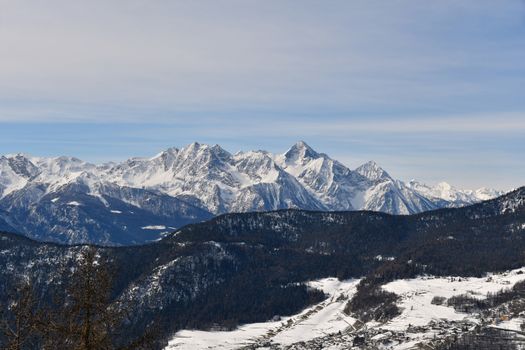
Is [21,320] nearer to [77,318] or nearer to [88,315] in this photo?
[77,318]

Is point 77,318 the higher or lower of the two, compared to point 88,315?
lower

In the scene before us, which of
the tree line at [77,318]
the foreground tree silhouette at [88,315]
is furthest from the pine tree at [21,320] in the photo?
the foreground tree silhouette at [88,315]

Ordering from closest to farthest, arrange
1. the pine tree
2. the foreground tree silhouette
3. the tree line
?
the pine tree
the tree line
the foreground tree silhouette

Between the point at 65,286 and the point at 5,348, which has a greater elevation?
the point at 65,286

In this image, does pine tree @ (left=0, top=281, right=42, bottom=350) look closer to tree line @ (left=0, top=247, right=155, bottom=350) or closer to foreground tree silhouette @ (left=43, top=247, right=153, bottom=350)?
tree line @ (left=0, top=247, right=155, bottom=350)

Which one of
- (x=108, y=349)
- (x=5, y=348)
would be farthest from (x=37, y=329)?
(x=108, y=349)

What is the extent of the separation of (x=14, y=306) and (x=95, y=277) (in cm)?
718

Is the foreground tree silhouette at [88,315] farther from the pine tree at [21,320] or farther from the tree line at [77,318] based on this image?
the pine tree at [21,320]

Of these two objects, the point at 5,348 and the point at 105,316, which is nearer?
the point at 5,348

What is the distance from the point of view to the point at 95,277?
55.4 meters

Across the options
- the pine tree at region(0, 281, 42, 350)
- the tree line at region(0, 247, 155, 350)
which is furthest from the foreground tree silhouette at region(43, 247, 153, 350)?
the pine tree at region(0, 281, 42, 350)

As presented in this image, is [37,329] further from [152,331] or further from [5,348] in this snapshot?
[152,331]

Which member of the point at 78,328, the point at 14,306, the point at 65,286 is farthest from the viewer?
the point at 65,286

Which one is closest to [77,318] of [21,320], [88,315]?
[88,315]
